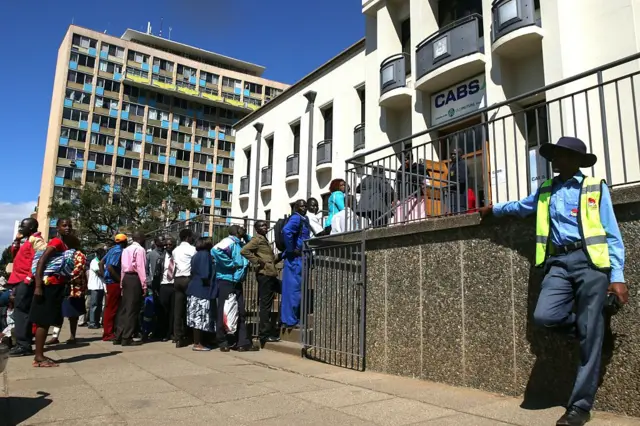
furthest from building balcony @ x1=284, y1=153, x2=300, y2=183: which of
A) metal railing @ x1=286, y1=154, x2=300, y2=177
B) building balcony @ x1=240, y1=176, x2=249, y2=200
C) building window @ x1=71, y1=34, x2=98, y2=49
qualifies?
building window @ x1=71, y1=34, x2=98, y2=49

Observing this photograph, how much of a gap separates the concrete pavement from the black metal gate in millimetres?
239

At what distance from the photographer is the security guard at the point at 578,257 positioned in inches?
132

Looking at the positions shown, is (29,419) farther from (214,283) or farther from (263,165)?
(263,165)

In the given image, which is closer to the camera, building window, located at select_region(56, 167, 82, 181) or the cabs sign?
the cabs sign

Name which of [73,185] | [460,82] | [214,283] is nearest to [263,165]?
[460,82]

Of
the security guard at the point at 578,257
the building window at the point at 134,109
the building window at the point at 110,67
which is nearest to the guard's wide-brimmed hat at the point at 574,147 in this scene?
the security guard at the point at 578,257

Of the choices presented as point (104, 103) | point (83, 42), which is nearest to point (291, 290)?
point (104, 103)

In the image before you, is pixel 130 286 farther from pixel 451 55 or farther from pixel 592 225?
A: pixel 451 55

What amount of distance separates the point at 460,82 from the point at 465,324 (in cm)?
1019

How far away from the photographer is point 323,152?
787 inches

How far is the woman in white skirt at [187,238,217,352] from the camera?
7.70 metres

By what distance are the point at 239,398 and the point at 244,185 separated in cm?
2281

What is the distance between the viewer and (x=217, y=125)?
7606 centimetres

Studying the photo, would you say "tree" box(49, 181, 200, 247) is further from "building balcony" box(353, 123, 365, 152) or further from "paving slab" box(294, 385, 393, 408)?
"paving slab" box(294, 385, 393, 408)
